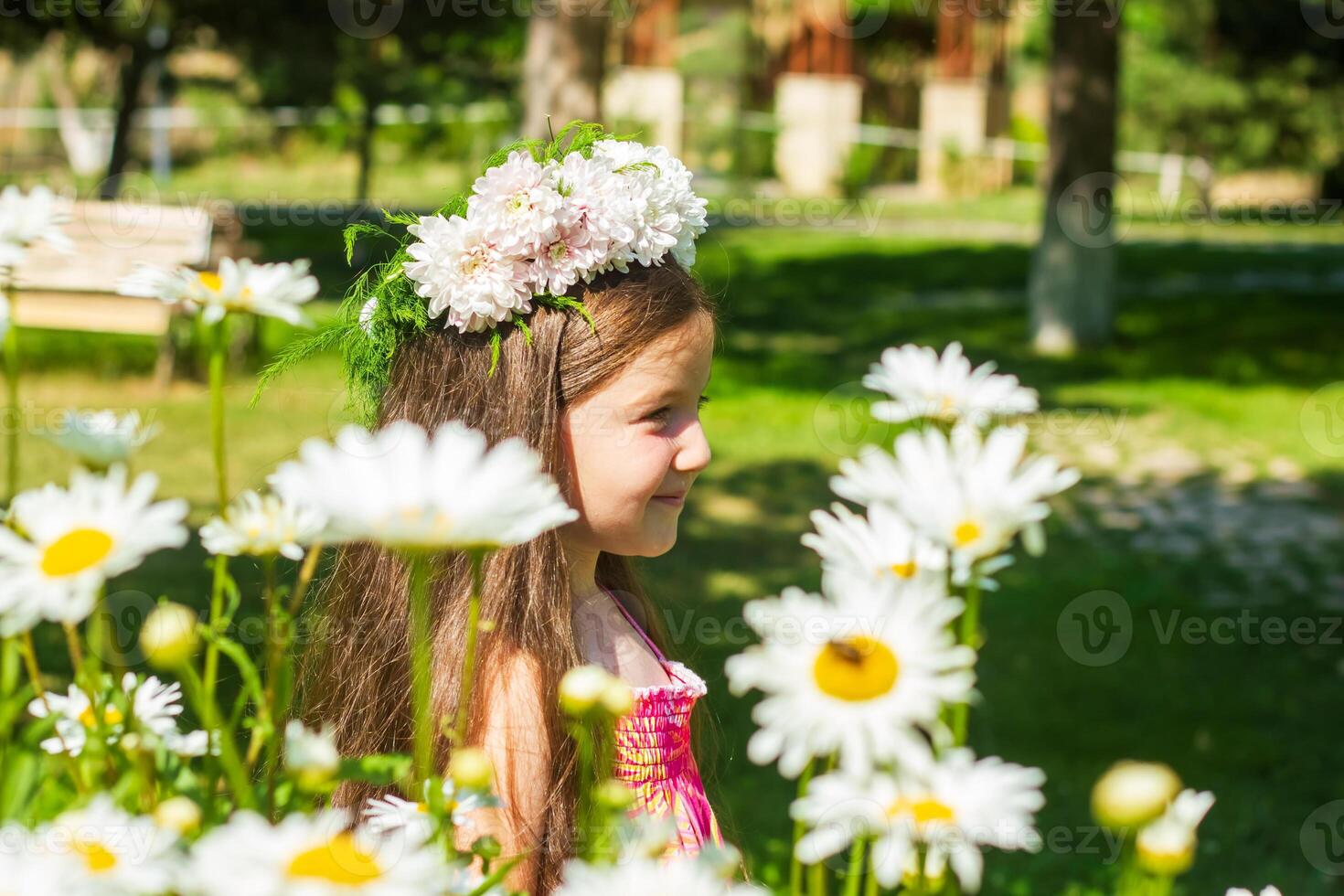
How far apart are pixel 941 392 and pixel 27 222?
623 millimetres

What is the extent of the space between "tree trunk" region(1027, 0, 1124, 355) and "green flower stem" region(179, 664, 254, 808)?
10.0 metres

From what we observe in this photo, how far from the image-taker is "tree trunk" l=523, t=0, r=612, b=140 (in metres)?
7.36

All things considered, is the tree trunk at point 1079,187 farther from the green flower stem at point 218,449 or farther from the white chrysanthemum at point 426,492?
the white chrysanthemum at point 426,492

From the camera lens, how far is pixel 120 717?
2.97ft

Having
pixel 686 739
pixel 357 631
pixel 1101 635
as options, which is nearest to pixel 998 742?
pixel 1101 635

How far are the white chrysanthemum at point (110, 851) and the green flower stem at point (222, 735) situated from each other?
0.04 metres

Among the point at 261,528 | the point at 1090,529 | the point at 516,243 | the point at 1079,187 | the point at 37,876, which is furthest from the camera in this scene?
the point at 1079,187

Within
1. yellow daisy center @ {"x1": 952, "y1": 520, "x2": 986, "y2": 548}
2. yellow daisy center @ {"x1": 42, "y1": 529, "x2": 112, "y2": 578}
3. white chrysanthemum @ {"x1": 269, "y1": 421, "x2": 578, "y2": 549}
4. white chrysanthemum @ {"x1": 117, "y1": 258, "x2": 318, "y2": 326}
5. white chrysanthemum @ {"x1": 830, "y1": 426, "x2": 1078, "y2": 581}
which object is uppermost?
white chrysanthemum @ {"x1": 117, "y1": 258, "x2": 318, "y2": 326}

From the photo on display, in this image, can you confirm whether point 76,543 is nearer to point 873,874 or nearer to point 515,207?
point 873,874

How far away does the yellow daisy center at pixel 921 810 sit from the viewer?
0.67 m

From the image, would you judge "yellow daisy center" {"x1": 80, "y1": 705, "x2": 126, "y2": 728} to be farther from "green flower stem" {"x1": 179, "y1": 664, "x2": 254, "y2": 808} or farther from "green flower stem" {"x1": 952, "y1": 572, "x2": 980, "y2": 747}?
"green flower stem" {"x1": 952, "y1": 572, "x2": 980, "y2": 747}

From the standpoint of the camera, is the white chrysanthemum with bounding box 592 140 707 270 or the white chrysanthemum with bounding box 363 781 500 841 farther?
the white chrysanthemum with bounding box 592 140 707 270

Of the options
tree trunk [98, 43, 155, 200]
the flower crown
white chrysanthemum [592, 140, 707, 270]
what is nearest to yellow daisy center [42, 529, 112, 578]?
the flower crown

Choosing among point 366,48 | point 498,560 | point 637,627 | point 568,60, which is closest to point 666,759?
point 637,627
